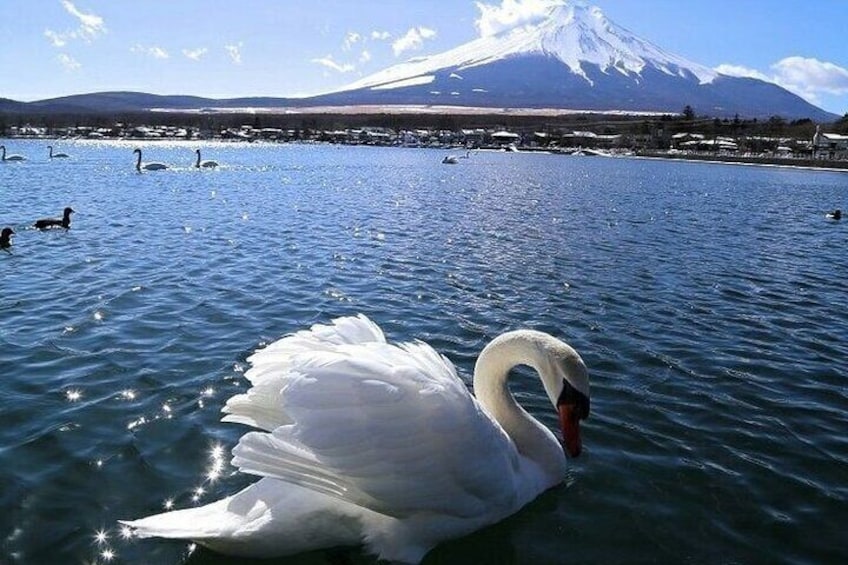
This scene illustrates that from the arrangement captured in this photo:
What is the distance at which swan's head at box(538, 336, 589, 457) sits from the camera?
17.1 feet

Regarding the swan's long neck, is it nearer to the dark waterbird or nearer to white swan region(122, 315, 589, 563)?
white swan region(122, 315, 589, 563)

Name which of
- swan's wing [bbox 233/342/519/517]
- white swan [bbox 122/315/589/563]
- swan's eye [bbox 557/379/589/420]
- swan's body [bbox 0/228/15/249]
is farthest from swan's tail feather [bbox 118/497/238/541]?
swan's body [bbox 0/228/15/249]

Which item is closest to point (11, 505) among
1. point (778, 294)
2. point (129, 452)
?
point (129, 452)

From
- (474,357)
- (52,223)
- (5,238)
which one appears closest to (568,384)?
(474,357)

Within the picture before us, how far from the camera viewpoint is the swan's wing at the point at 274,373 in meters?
4.87

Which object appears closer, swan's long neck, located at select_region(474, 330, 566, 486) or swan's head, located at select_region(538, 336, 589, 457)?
swan's head, located at select_region(538, 336, 589, 457)

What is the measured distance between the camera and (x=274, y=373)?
192 inches

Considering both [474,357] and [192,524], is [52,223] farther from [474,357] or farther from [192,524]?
[192,524]

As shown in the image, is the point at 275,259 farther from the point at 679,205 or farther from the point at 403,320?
the point at 679,205

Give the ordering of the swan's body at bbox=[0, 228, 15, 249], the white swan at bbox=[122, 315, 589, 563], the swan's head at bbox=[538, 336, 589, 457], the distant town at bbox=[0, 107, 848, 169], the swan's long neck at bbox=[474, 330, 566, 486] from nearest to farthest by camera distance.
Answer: the white swan at bbox=[122, 315, 589, 563] < the swan's head at bbox=[538, 336, 589, 457] < the swan's long neck at bbox=[474, 330, 566, 486] < the swan's body at bbox=[0, 228, 15, 249] < the distant town at bbox=[0, 107, 848, 169]

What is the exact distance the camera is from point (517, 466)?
542 centimetres

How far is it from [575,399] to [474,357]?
4.17 m

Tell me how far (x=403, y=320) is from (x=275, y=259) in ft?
20.0

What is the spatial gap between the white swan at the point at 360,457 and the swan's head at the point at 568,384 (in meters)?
0.01
